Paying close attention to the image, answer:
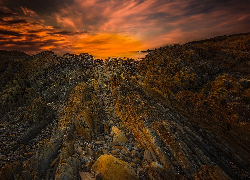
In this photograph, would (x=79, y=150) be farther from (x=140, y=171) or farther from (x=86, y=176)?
(x=140, y=171)

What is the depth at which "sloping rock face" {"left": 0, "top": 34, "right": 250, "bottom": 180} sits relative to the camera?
10.8 metres

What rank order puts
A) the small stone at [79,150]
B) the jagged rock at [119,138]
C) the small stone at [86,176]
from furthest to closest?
1. the jagged rock at [119,138]
2. the small stone at [79,150]
3. the small stone at [86,176]

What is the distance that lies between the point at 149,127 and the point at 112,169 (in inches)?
255

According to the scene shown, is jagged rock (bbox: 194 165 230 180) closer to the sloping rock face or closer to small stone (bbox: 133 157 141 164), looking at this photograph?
the sloping rock face

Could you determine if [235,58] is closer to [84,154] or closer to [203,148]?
[203,148]

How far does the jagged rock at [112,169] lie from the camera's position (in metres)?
9.72

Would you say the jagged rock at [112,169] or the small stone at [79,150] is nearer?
the jagged rock at [112,169]

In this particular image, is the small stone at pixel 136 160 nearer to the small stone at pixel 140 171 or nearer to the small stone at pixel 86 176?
the small stone at pixel 140 171

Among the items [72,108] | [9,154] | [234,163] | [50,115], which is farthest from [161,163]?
[50,115]

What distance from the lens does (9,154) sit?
15.4 meters

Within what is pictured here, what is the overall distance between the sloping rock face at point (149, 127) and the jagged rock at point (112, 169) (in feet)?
0.22

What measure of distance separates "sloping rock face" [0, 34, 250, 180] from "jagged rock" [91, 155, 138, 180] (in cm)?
7

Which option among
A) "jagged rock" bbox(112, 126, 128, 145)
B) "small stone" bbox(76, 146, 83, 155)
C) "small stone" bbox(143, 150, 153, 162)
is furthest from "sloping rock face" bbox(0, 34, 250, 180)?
"small stone" bbox(76, 146, 83, 155)

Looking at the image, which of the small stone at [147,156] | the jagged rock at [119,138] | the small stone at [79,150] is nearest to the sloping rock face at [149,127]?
the jagged rock at [119,138]
